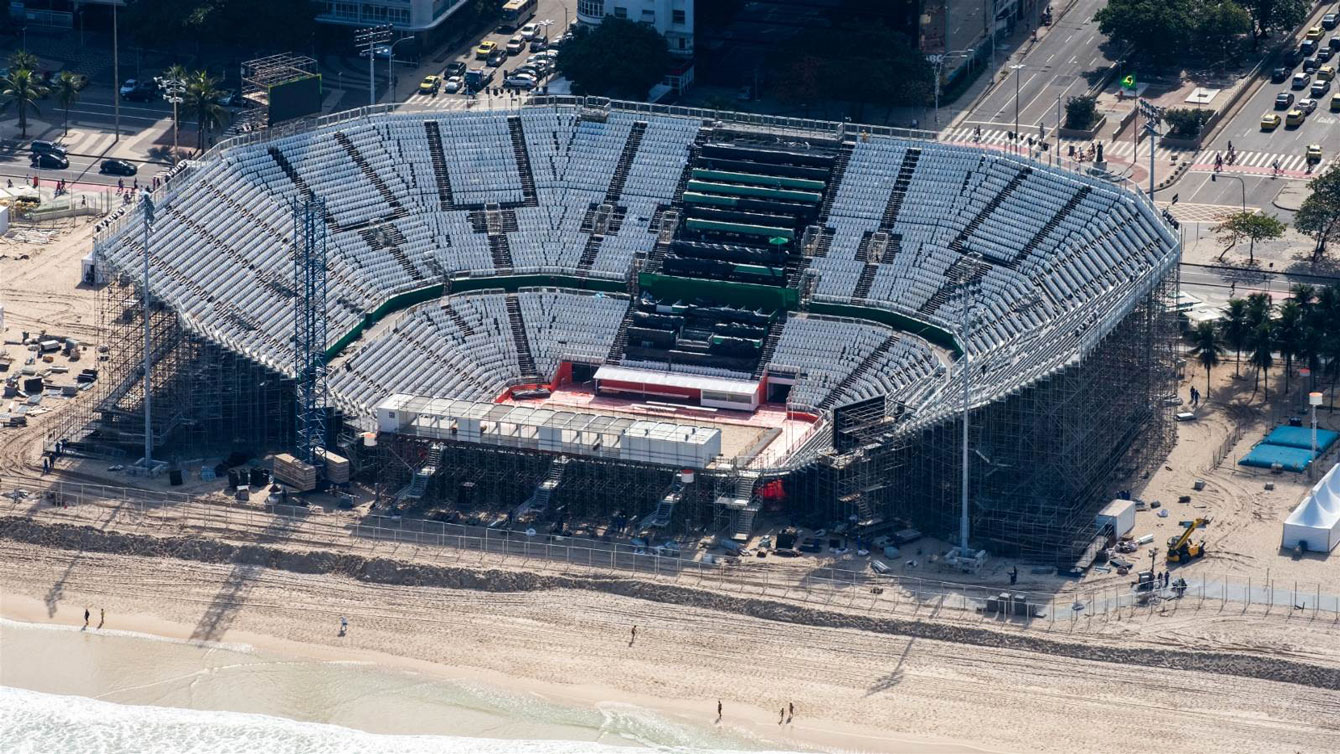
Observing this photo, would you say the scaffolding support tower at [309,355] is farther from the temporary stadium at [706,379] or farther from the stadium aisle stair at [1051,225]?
the stadium aisle stair at [1051,225]

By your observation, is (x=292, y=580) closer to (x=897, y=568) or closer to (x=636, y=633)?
(x=636, y=633)

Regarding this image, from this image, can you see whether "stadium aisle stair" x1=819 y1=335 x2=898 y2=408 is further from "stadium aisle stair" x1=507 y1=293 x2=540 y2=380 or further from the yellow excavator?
the yellow excavator

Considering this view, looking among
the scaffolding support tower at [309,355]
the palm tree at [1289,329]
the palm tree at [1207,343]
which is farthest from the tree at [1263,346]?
the scaffolding support tower at [309,355]

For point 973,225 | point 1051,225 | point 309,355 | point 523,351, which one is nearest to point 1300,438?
point 1051,225

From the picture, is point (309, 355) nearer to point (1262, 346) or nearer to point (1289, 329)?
point (1262, 346)

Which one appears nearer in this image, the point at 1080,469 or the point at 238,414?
the point at 1080,469

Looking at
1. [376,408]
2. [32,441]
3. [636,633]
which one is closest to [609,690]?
[636,633]
